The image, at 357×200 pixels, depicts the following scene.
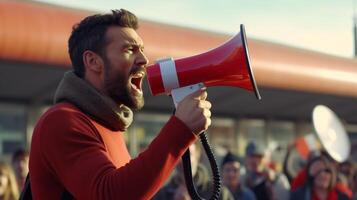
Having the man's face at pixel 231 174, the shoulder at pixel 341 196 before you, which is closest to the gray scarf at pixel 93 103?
the man's face at pixel 231 174

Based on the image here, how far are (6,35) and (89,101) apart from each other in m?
6.32

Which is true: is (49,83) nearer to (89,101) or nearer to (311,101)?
(311,101)

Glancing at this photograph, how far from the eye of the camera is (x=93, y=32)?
6.07 ft

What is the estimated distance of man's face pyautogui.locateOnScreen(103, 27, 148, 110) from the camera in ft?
5.90

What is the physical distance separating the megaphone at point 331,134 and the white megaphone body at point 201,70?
4.94m

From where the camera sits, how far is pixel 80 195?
5.24 ft

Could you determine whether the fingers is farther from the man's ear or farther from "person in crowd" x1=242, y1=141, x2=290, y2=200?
"person in crowd" x1=242, y1=141, x2=290, y2=200

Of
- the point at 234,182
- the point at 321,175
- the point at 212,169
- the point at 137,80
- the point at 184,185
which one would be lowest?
the point at 234,182

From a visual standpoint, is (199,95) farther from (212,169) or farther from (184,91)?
(212,169)

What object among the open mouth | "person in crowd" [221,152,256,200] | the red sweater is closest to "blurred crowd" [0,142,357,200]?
"person in crowd" [221,152,256,200]

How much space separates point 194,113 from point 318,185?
4190mm

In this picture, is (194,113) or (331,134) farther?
(331,134)

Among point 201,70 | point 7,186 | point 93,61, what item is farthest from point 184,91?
point 7,186

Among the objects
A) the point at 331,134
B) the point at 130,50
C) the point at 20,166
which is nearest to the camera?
the point at 130,50
